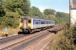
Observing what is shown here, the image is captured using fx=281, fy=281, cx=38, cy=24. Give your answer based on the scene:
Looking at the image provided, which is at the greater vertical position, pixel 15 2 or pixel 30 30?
pixel 15 2

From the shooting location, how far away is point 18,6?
6384 centimetres

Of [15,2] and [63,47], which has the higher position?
[15,2]

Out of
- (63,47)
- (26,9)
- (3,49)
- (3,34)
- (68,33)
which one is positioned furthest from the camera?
(26,9)

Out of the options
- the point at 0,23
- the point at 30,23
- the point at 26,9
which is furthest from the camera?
the point at 26,9

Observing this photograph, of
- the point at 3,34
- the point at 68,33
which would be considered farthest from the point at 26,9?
the point at 68,33

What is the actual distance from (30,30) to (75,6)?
11117mm

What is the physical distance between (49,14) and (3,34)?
82996 mm

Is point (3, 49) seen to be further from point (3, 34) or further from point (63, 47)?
point (3, 34)

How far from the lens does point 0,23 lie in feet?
157

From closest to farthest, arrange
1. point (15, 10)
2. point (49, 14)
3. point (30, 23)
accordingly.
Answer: point (30, 23)
point (15, 10)
point (49, 14)

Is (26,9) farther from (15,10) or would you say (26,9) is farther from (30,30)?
(30,30)

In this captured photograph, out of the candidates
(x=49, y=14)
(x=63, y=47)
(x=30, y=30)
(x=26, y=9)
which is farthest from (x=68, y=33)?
(x=49, y=14)

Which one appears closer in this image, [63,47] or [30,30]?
[63,47]

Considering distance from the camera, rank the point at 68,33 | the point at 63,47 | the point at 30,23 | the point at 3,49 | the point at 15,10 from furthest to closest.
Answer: the point at 15,10 → the point at 30,23 → the point at 68,33 → the point at 3,49 → the point at 63,47
